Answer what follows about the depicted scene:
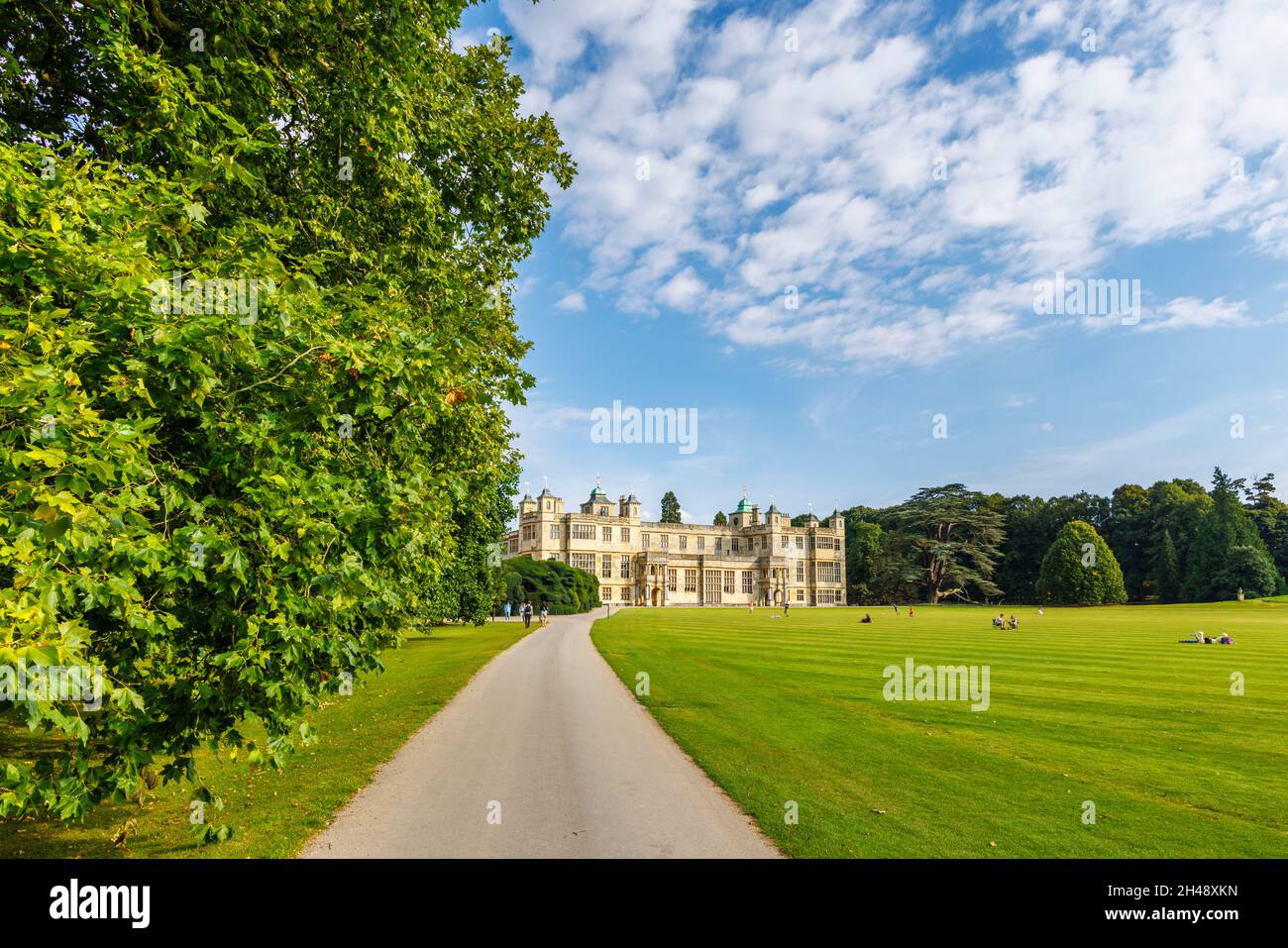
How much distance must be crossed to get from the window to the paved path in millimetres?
94573

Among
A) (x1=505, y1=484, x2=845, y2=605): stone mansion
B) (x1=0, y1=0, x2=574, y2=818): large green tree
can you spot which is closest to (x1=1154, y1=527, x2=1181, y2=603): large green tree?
(x1=505, y1=484, x2=845, y2=605): stone mansion

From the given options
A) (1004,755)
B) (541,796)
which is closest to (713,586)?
(1004,755)

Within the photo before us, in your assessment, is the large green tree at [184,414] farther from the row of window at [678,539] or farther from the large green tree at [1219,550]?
the large green tree at [1219,550]

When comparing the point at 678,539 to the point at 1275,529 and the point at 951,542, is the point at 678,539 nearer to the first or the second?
the point at 951,542

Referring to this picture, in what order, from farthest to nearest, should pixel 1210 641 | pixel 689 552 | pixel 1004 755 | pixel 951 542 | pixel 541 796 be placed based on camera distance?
pixel 689 552, pixel 951 542, pixel 1210 641, pixel 1004 755, pixel 541 796

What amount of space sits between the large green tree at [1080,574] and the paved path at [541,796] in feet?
263

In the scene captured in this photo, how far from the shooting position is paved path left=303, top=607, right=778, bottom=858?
643cm

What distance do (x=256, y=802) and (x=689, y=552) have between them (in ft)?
345

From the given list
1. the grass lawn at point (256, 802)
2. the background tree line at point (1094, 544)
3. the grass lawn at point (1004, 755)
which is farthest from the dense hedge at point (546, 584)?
the background tree line at point (1094, 544)

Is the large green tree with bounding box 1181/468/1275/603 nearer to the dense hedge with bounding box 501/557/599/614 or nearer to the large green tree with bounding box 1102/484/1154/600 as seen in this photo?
the large green tree with bounding box 1102/484/1154/600

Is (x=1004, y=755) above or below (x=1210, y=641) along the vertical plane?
above

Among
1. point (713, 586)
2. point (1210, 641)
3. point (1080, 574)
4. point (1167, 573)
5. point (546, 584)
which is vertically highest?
point (546, 584)

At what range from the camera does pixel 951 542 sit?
317 feet

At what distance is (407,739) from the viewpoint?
36.2ft
